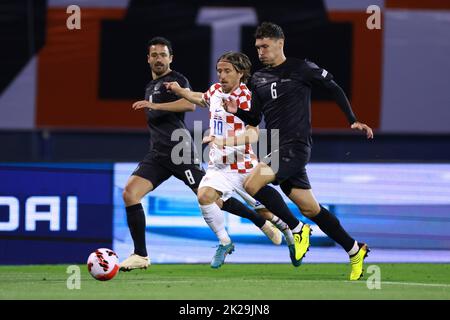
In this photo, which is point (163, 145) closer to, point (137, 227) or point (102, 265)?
point (137, 227)

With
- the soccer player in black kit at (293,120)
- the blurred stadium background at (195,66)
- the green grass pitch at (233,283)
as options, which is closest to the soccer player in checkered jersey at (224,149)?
the green grass pitch at (233,283)

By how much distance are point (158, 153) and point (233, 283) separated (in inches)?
60.1

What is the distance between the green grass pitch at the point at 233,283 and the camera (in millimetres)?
8164

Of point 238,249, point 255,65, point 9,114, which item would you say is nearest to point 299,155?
point 238,249

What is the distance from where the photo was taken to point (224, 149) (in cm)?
1020

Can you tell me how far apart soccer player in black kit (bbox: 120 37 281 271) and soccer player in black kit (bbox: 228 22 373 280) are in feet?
3.43

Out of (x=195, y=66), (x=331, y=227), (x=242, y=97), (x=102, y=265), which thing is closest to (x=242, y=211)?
(x=242, y=97)

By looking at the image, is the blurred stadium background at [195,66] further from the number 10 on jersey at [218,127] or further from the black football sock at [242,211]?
the number 10 on jersey at [218,127]

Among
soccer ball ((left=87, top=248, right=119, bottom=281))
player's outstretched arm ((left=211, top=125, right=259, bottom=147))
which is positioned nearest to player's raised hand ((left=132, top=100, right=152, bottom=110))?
player's outstretched arm ((left=211, top=125, right=259, bottom=147))

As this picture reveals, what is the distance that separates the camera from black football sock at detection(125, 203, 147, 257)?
9914mm

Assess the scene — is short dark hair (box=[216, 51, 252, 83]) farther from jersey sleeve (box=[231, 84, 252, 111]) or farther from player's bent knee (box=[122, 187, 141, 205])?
player's bent knee (box=[122, 187, 141, 205])

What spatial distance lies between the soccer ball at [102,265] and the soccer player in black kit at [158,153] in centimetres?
78

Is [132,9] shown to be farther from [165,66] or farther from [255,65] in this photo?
[165,66]

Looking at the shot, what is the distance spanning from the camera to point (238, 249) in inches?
460
